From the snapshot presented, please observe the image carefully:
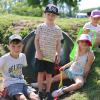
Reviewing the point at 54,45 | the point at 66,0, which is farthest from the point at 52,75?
the point at 66,0

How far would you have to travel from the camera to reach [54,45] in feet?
20.1

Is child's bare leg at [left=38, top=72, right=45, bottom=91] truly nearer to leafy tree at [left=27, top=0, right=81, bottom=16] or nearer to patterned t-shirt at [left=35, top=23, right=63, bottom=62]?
patterned t-shirt at [left=35, top=23, right=63, bottom=62]

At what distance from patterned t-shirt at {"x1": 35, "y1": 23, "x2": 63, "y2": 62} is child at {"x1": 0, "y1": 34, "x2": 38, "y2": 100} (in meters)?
0.66

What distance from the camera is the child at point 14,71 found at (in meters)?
5.43

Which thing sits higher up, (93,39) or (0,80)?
(93,39)

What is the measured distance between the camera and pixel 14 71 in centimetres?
556

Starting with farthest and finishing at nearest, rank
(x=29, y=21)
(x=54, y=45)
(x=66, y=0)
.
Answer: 1. (x=66, y=0)
2. (x=29, y=21)
3. (x=54, y=45)

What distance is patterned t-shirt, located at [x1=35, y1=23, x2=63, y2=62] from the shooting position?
609 centimetres

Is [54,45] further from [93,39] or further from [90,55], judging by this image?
[93,39]

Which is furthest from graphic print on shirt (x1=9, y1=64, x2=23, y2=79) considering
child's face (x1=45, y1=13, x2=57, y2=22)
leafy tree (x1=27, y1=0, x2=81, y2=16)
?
leafy tree (x1=27, y1=0, x2=81, y2=16)

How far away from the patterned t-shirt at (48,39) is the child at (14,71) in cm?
66

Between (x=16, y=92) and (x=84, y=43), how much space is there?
1760 millimetres

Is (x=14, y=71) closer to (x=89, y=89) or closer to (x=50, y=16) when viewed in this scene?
(x=50, y=16)

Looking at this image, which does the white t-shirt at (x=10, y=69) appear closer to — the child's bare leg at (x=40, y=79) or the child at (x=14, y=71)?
the child at (x=14, y=71)
